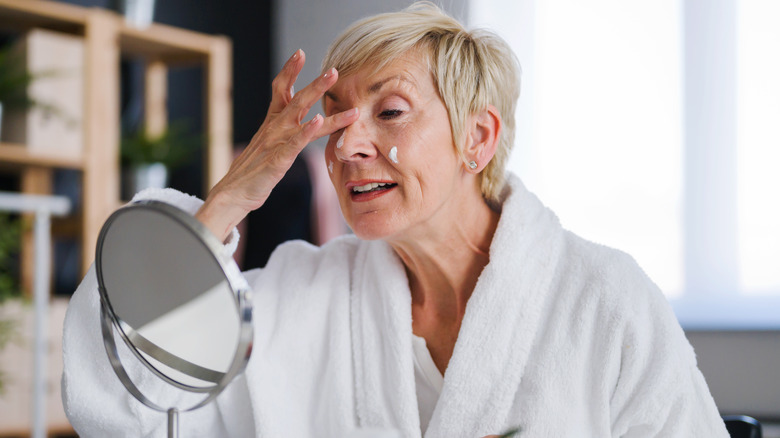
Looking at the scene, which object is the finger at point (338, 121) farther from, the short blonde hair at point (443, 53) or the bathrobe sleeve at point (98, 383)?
the bathrobe sleeve at point (98, 383)

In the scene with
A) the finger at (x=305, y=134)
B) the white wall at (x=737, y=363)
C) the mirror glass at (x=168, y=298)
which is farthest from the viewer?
the white wall at (x=737, y=363)

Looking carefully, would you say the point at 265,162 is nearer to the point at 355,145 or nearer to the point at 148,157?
the point at 355,145

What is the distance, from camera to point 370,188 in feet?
3.30

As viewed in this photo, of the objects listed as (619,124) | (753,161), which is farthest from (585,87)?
(753,161)

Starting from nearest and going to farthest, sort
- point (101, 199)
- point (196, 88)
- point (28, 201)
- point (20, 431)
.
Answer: point (28, 201) → point (20, 431) → point (101, 199) → point (196, 88)

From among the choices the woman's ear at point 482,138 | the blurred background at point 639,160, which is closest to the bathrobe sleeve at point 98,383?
the woman's ear at point 482,138

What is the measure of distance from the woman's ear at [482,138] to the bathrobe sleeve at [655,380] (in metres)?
0.29

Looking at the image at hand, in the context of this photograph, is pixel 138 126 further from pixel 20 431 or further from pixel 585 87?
pixel 585 87

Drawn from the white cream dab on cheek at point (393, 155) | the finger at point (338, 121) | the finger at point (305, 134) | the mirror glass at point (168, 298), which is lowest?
the mirror glass at point (168, 298)

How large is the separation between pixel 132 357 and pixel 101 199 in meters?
1.68

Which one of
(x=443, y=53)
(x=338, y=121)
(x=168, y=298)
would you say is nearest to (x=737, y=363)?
(x=443, y=53)

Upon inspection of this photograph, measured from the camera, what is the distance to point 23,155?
226cm

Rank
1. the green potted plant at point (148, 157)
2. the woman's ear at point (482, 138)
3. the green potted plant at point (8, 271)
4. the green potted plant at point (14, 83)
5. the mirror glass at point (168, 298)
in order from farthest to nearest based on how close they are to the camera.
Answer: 1. the green potted plant at point (148, 157)
2. the green potted plant at point (14, 83)
3. the green potted plant at point (8, 271)
4. the woman's ear at point (482, 138)
5. the mirror glass at point (168, 298)

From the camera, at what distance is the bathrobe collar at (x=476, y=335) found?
96 centimetres
